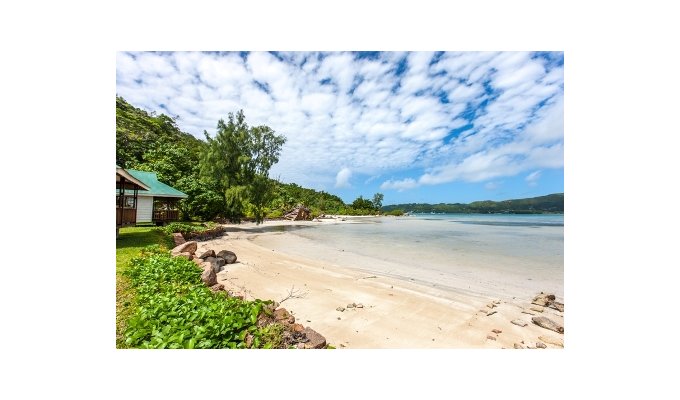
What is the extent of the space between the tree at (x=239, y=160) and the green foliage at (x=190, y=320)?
342 inches

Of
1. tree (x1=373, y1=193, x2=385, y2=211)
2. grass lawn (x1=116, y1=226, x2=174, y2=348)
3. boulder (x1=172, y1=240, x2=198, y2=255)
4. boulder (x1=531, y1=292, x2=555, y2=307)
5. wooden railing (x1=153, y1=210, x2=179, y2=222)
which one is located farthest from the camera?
tree (x1=373, y1=193, x2=385, y2=211)

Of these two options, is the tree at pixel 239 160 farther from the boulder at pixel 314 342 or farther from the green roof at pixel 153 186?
the boulder at pixel 314 342

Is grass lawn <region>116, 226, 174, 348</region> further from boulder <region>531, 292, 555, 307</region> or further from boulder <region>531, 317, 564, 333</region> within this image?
boulder <region>531, 292, 555, 307</region>

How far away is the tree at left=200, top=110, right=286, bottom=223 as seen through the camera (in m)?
10.7

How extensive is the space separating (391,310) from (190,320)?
79.1 inches

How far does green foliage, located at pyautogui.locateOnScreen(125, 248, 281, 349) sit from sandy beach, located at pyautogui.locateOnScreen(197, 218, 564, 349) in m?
0.59

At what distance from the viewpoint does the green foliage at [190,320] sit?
1811 mm

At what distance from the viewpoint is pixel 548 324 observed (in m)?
2.57

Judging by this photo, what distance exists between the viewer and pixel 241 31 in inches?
96.6

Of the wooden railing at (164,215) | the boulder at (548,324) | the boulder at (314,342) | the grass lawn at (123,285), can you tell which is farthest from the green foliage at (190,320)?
the wooden railing at (164,215)

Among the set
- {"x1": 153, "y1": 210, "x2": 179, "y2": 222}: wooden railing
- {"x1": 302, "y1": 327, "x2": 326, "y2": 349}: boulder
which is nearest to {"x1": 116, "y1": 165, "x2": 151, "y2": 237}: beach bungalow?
{"x1": 153, "y1": 210, "x2": 179, "y2": 222}: wooden railing

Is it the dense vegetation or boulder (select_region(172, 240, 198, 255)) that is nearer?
boulder (select_region(172, 240, 198, 255))
